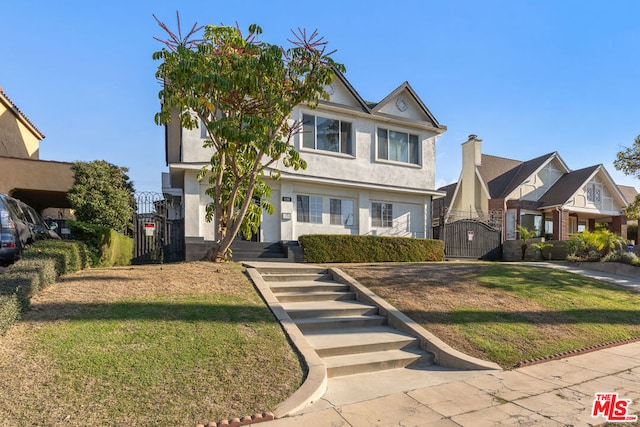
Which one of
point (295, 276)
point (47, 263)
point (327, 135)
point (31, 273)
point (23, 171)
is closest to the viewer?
point (31, 273)

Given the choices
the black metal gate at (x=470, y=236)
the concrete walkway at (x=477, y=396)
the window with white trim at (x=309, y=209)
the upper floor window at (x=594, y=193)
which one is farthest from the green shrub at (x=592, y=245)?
the window with white trim at (x=309, y=209)

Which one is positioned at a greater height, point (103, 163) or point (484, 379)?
point (103, 163)

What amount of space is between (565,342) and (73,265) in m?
10.0

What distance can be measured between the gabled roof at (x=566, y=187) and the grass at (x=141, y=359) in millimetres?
23942

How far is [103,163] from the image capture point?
12.1 meters

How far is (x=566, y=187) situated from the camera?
23.7 metres

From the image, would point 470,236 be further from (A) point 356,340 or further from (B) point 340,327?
(A) point 356,340

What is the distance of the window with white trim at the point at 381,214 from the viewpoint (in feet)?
52.1

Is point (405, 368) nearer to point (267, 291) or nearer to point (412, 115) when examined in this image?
point (267, 291)

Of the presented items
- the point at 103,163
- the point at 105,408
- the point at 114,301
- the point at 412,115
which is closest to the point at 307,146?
the point at 412,115

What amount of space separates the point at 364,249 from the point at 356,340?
7891mm

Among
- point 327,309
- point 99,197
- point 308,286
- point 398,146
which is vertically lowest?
point 327,309

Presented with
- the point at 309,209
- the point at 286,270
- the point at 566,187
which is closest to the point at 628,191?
the point at 566,187

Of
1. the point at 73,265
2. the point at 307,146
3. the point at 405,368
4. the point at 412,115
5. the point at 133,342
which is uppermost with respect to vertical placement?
the point at 412,115
